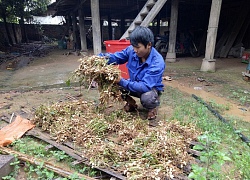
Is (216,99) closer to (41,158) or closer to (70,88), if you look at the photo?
(70,88)

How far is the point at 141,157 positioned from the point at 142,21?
183 inches

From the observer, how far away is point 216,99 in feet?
13.1

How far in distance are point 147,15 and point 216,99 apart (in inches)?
121

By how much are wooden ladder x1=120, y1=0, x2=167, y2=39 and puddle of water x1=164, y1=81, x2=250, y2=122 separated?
1776 mm

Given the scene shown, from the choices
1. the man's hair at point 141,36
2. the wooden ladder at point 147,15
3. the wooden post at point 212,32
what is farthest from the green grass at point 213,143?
the wooden post at point 212,32

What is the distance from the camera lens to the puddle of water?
10.8 feet

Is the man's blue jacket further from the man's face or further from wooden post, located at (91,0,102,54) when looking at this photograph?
wooden post, located at (91,0,102,54)

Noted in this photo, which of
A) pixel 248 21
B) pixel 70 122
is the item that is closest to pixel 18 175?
pixel 70 122

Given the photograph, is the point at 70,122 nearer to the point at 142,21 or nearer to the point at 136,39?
the point at 136,39

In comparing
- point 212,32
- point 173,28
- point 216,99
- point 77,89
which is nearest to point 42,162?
point 77,89

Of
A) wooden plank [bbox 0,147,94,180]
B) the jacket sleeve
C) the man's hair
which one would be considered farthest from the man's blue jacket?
wooden plank [bbox 0,147,94,180]

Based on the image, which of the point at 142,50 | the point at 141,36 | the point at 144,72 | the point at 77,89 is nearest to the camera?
the point at 141,36

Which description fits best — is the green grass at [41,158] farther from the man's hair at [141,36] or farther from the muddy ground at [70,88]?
the man's hair at [141,36]

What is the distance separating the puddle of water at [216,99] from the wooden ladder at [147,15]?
178cm
